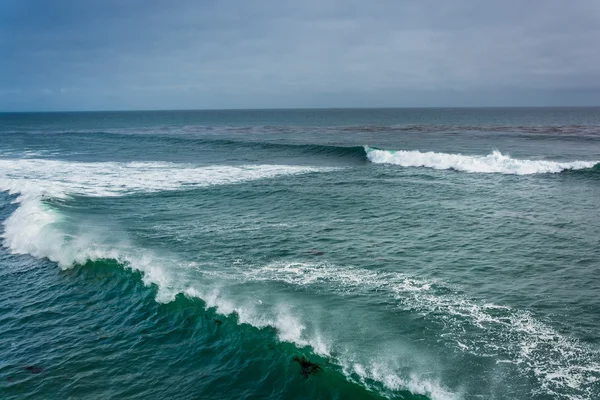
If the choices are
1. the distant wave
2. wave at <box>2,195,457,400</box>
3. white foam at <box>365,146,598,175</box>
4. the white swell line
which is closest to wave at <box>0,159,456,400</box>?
wave at <box>2,195,457,400</box>

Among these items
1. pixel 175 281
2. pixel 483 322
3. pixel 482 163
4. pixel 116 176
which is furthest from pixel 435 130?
pixel 483 322

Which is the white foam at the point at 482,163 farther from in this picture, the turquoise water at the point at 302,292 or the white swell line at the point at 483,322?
the white swell line at the point at 483,322

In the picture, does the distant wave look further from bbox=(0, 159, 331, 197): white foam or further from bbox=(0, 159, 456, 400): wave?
bbox=(0, 159, 456, 400): wave

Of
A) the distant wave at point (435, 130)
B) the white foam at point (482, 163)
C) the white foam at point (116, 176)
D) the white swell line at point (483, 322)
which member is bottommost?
the white swell line at point (483, 322)

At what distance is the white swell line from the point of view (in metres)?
12.2

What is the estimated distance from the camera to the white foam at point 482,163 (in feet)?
144

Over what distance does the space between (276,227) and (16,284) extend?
41.5 feet

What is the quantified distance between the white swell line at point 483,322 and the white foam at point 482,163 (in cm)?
3098

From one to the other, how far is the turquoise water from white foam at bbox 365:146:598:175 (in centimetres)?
595

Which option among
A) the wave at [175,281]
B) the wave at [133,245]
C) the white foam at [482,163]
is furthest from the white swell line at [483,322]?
the white foam at [482,163]

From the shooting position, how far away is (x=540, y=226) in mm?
25531

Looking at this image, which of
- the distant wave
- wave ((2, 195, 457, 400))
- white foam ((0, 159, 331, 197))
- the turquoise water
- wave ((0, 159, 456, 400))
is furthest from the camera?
the distant wave

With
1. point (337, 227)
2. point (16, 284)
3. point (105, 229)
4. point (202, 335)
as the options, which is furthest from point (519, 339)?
point (105, 229)

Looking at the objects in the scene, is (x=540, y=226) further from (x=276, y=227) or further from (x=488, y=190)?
(x=276, y=227)
